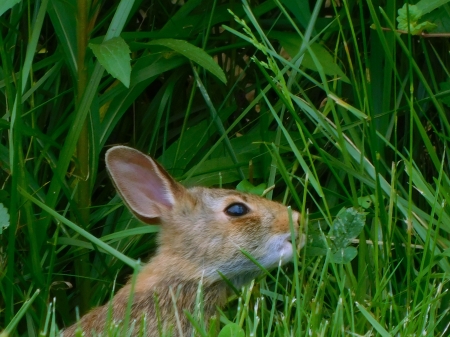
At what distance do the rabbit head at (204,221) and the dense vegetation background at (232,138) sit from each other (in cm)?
11

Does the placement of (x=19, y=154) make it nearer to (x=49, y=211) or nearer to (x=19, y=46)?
(x=49, y=211)

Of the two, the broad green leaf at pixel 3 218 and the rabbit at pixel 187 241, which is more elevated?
the broad green leaf at pixel 3 218

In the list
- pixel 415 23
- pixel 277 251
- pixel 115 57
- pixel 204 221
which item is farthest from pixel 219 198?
pixel 415 23

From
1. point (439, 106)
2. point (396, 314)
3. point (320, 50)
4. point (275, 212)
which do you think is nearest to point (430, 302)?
point (396, 314)

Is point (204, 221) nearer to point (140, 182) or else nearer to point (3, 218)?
point (140, 182)

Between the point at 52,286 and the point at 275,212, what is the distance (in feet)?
3.34

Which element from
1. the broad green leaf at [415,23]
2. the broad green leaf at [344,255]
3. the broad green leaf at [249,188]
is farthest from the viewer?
the broad green leaf at [249,188]

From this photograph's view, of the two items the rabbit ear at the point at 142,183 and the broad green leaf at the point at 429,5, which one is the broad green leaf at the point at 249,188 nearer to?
the rabbit ear at the point at 142,183

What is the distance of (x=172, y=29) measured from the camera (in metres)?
3.83

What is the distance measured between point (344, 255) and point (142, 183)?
0.77 meters

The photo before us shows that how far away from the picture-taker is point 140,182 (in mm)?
3463

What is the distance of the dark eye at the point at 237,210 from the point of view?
3.38 m

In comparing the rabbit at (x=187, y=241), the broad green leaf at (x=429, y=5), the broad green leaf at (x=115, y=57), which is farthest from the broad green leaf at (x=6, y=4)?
the broad green leaf at (x=429, y=5)

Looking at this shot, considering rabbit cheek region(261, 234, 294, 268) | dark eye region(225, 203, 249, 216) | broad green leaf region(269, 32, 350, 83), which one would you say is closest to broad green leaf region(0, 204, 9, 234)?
dark eye region(225, 203, 249, 216)
